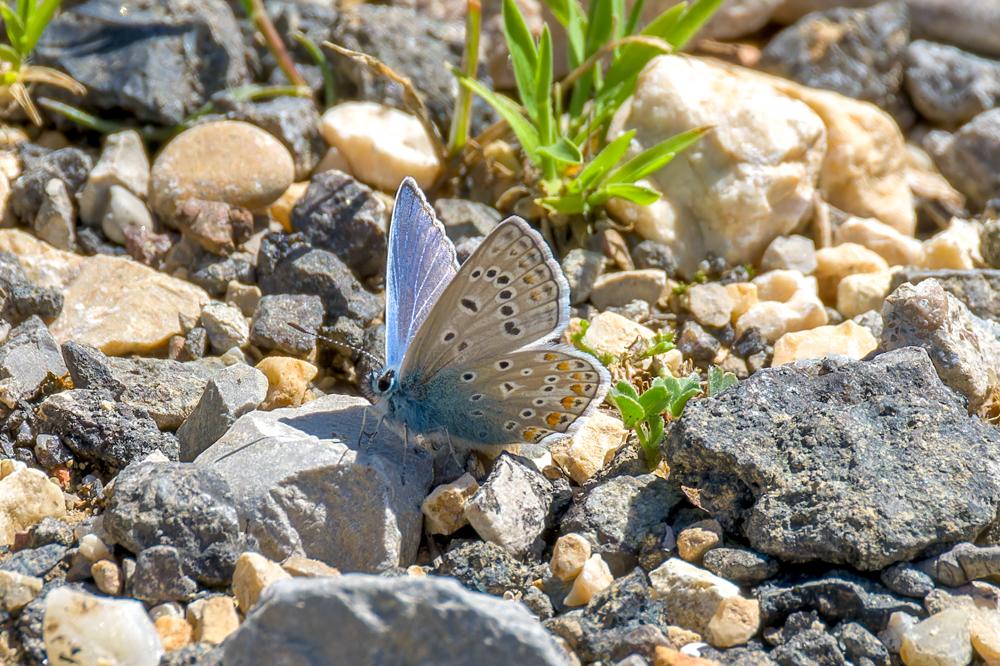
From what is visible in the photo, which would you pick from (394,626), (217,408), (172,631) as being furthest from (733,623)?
(217,408)

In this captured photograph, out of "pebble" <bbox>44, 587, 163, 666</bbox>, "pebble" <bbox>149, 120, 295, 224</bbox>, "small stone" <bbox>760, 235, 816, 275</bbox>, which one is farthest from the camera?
"small stone" <bbox>760, 235, 816, 275</bbox>

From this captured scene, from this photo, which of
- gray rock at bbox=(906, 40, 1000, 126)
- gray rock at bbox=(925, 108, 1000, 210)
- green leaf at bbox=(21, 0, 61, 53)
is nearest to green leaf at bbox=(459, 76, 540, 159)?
green leaf at bbox=(21, 0, 61, 53)

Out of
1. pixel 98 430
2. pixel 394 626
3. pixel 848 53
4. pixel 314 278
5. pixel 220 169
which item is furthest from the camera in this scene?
pixel 848 53

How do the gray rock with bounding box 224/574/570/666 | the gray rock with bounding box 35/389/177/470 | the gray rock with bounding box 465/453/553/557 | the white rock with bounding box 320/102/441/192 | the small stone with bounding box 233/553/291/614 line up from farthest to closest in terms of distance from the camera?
1. the white rock with bounding box 320/102/441/192
2. the gray rock with bounding box 35/389/177/470
3. the gray rock with bounding box 465/453/553/557
4. the small stone with bounding box 233/553/291/614
5. the gray rock with bounding box 224/574/570/666

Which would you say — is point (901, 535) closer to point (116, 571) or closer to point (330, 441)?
point (330, 441)

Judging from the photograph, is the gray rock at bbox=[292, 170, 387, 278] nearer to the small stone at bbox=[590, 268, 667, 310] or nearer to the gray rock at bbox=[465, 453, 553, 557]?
the small stone at bbox=[590, 268, 667, 310]

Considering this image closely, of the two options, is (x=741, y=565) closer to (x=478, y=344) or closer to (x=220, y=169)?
(x=478, y=344)
